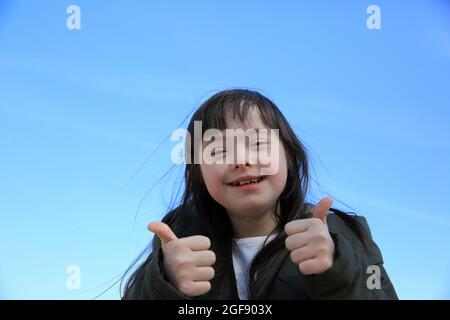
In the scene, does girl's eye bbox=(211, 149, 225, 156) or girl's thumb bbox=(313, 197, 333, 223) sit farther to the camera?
girl's eye bbox=(211, 149, 225, 156)

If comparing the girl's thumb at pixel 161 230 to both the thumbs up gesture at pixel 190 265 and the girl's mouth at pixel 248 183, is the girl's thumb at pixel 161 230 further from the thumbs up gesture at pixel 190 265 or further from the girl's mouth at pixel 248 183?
the girl's mouth at pixel 248 183

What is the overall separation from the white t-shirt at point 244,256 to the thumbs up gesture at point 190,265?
0.16 metres

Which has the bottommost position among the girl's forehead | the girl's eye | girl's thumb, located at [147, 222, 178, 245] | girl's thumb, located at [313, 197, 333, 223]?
girl's thumb, located at [147, 222, 178, 245]

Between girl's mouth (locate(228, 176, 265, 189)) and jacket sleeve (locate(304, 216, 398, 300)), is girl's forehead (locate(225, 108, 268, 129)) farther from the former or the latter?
jacket sleeve (locate(304, 216, 398, 300))

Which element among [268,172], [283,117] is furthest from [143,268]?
[283,117]

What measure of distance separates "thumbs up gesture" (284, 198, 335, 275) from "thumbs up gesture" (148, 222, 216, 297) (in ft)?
0.44

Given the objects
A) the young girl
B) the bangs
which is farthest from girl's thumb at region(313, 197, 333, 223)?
the bangs

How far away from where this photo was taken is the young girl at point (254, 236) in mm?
810

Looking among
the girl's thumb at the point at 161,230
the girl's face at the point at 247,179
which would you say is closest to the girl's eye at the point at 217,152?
the girl's face at the point at 247,179

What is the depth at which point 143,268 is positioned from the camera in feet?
3.47

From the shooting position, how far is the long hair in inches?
38.7

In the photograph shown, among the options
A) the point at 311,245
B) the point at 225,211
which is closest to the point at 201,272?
the point at 311,245

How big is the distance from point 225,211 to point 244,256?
13cm
